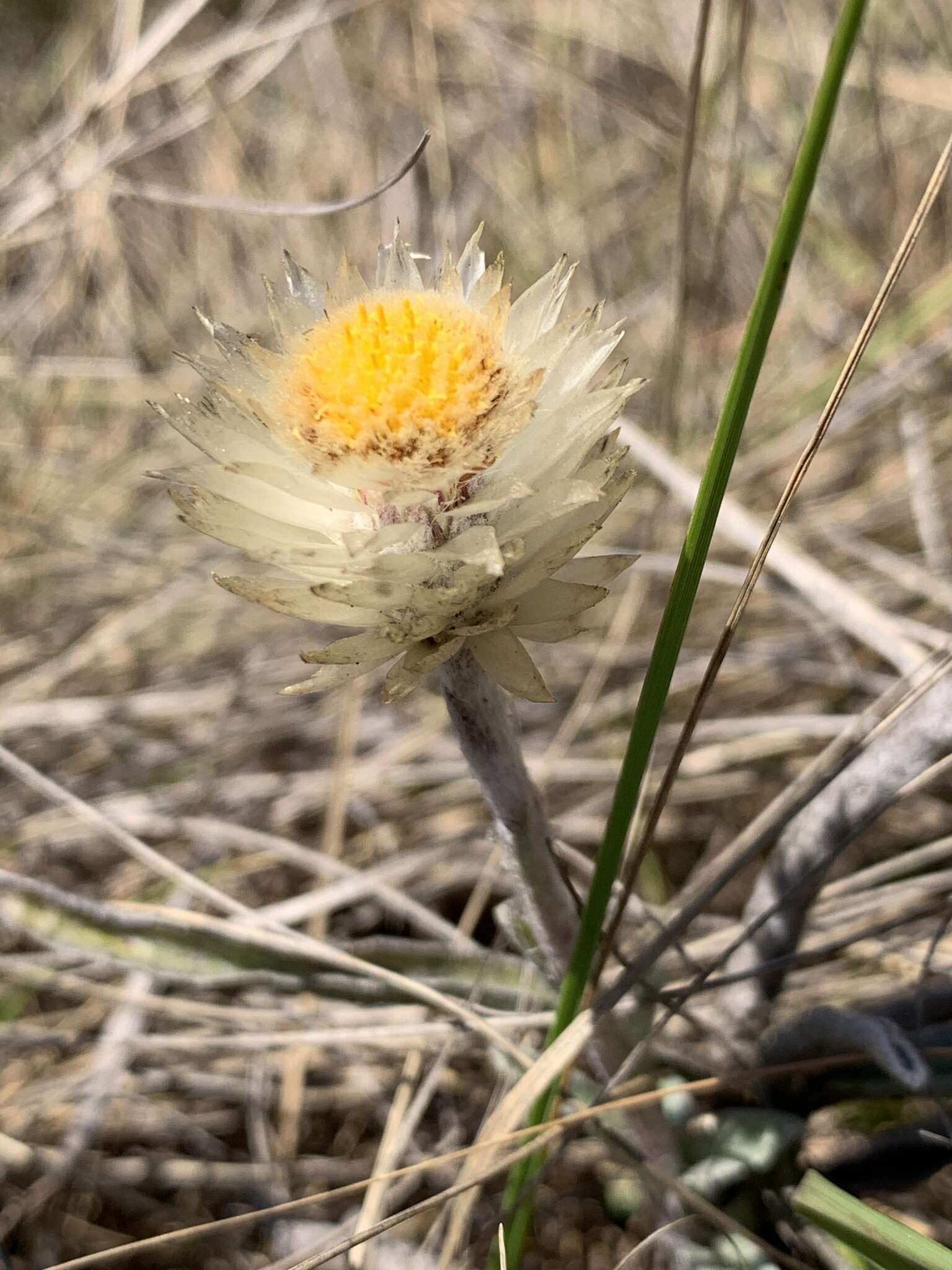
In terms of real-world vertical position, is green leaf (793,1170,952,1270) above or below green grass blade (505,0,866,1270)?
below

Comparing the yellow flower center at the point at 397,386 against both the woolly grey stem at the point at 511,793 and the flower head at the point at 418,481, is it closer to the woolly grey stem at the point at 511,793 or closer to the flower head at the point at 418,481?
the flower head at the point at 418,481

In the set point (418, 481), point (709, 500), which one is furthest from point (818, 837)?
point (418, 481)

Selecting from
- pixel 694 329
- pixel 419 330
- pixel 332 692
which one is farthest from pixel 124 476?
pixel 419 330

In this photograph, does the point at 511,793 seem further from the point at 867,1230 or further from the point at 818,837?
the point at 867,1230

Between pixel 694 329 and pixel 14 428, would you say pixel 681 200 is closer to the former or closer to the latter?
pixel 694 329

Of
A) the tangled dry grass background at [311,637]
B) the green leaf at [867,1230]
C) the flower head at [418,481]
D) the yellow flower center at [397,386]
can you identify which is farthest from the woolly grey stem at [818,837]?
the yellow flower center at [397,386]

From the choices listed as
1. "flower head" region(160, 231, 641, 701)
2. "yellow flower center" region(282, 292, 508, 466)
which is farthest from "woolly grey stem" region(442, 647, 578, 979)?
"yellow flower center" region(282, 292, 508, 466)

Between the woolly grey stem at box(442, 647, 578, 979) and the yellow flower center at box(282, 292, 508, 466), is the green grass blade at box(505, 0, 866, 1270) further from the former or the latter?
the yellow flower center at box(282, 292, 508, 466)
